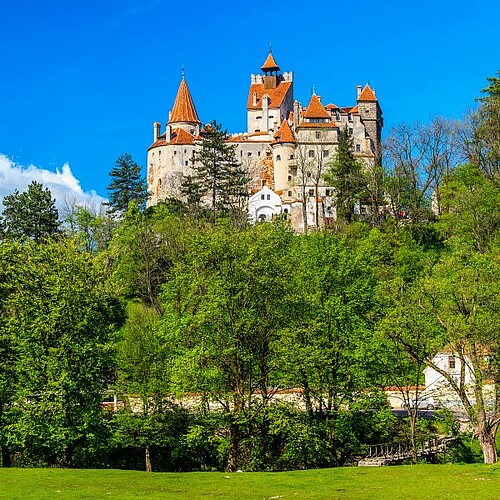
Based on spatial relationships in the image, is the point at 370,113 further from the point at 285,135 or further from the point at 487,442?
the point at 487,442

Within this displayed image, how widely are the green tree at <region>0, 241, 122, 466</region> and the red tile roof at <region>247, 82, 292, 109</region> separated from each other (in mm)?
93509

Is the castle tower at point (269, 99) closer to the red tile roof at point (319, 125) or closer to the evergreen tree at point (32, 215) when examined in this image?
the red tile roof at point (319, 125)

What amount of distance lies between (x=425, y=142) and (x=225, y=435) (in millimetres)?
50172

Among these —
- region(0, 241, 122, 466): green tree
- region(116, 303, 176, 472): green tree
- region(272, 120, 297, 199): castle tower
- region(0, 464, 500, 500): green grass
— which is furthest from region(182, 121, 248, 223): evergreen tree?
region(0, 464, 500, 500): green grass

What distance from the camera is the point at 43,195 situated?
82375 mm

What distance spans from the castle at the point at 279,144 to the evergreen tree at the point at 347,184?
8916 millimetres

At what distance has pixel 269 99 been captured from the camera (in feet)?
422

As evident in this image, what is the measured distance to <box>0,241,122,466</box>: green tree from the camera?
33.6 m

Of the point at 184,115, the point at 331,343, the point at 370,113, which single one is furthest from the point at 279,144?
the point at 331,343

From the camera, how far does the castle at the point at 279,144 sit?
100938 millimetres

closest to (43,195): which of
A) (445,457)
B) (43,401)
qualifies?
(43,401)

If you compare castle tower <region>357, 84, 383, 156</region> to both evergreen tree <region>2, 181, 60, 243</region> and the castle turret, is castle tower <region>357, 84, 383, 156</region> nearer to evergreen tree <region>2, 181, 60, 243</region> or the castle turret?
the castle turret

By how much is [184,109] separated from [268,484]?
106 m

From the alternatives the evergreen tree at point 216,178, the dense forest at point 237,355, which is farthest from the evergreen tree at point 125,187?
the dense forest at point 237,355
